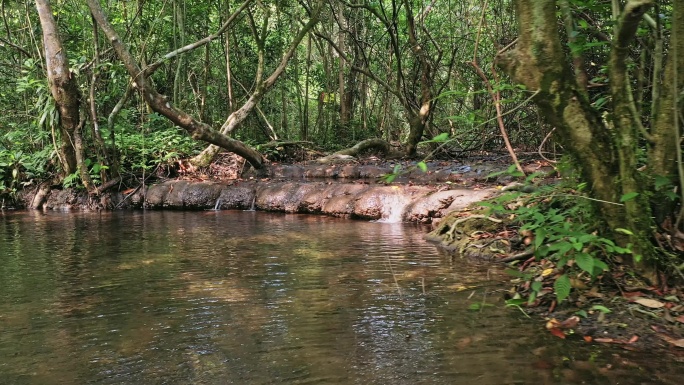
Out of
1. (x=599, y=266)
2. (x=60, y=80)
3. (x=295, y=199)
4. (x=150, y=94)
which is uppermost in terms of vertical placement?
(x=60, y=80)

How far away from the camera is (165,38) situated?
13.7 metres

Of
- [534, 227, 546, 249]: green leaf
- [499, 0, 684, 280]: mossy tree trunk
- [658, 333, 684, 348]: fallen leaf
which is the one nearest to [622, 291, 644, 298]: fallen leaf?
[499, 0, 684, 280]: mossy tree trunk

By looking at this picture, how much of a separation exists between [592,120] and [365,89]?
1497 centimetres

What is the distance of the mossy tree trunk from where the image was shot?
284 cm

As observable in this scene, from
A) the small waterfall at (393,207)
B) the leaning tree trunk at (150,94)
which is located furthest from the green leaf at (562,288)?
the leaning tree trunk at (150,94)

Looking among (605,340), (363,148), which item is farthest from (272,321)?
(363,148)

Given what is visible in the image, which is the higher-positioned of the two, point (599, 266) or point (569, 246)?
point (569, 246)

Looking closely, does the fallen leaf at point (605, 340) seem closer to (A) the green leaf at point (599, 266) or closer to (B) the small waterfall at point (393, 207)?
(A) the green leaf at point (599, 266)

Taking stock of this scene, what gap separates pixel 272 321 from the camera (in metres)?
3.22

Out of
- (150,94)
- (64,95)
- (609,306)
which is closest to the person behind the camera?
(609,306)

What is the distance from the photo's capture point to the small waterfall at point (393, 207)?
8039 millimetres

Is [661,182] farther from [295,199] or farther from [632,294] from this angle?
[295,199]

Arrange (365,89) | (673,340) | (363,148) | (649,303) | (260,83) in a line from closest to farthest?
(673,340)
(649,303)
(260,83)
(363,148)
(365,89)

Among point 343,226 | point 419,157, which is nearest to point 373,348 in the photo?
point 343,226
